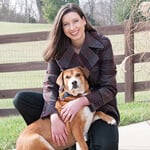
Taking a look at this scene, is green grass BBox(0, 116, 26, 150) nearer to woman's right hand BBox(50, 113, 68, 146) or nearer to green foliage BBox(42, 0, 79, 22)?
woman's right hand BBox(50, 113, 68, 146)

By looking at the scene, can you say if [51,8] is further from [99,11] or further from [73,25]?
[73,25]

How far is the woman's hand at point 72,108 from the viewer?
3285mm

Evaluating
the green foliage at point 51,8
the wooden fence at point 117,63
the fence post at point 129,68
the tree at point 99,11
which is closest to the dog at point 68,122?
the fence post at point 129,68

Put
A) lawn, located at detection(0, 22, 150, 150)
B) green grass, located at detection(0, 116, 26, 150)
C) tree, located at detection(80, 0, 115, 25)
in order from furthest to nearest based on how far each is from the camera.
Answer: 1. tree, located at detection(80, 0, 115, 25)
2. lawn, located at detection(0, 22, 150, 150)
3. green grass, located at detection(0, 116, 26, 150)

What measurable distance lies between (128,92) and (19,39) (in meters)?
2.25

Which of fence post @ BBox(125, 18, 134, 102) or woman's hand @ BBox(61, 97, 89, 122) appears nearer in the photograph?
woman's hand @ BBox(61, 97, 89, 122)

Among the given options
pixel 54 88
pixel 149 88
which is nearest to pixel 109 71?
pixel 54 88

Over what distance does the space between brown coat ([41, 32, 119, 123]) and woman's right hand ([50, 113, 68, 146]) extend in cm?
10

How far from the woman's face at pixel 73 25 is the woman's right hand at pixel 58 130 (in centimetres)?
67

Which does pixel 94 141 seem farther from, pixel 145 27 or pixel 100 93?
pixel 145 27

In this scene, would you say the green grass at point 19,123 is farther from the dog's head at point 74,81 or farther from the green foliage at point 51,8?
the green foliage at point 51,8


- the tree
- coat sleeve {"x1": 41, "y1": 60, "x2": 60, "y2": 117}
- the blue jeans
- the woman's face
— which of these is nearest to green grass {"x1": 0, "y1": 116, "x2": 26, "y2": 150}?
the blue jeans

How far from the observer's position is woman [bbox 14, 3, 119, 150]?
333cm

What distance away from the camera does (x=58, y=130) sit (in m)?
3.30
